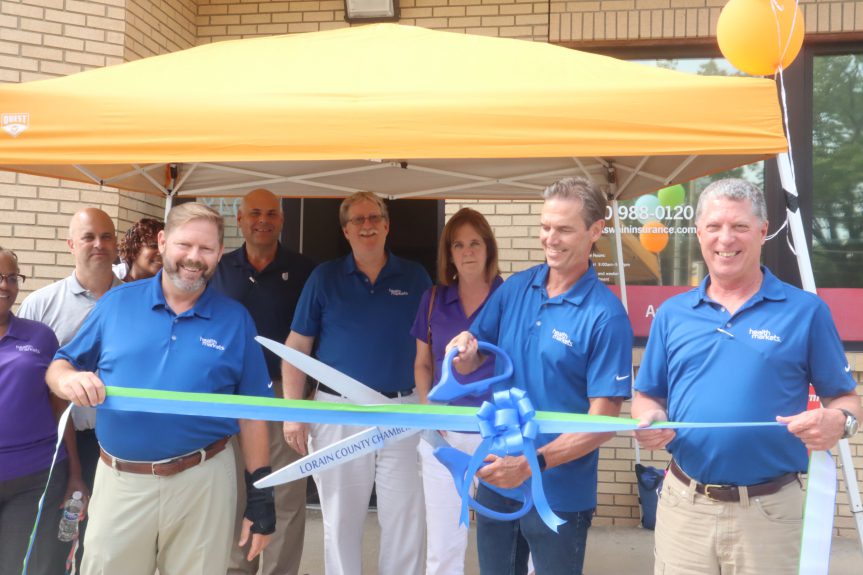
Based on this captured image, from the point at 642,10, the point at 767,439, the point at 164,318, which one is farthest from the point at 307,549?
the point at 642,10

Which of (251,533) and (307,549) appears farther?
(307,549)

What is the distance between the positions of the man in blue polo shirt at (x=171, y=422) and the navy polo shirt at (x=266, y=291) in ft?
4.05

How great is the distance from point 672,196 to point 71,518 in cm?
425

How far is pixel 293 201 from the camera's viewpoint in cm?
650

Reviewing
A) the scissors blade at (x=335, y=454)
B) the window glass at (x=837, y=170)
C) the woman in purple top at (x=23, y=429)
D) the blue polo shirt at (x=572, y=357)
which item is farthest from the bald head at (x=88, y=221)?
the window glass at (x=837, y=170)

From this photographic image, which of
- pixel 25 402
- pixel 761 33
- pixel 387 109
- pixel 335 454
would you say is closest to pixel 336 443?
pixel 335 454

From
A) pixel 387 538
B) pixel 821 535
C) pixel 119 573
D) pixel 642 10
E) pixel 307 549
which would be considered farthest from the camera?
pixel 642 10

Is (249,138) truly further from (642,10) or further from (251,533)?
(642,10)

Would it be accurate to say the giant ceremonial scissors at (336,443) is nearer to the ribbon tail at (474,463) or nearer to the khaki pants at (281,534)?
the ribbon tail at (474,463)

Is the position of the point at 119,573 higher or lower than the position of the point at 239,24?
lower

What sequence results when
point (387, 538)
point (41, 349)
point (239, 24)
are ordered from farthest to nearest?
point (239, 24), point (387, 538), point (41, 349)

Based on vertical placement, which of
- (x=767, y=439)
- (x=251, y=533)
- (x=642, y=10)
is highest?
(x=642, y=10)

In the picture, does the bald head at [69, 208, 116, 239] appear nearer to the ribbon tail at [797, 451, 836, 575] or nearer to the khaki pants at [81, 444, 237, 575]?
the khaki pants at [81, 444, 237, 575]

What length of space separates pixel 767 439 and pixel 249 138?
1.91 m
